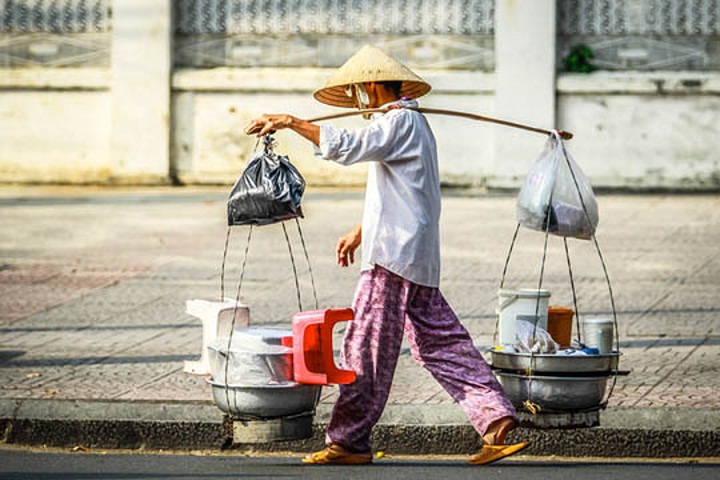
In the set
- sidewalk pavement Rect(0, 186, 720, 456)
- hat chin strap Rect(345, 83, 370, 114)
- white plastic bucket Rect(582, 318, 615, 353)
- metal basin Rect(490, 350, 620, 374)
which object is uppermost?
hat chin strap Rect(345, 83, 370, 114)

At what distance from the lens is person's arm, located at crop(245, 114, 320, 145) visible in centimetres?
626

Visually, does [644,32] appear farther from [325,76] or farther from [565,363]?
[565,363]

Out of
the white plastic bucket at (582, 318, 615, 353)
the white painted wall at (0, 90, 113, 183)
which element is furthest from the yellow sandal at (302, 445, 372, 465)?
the white painted wall at (0, 90, 113, 183)

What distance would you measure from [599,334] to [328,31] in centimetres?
1079

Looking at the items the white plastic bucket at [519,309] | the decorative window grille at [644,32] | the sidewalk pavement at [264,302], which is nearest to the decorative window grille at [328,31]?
the decorative window grille at [644,32]

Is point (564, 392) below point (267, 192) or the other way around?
below

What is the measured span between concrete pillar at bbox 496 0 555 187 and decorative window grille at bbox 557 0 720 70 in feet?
1.00

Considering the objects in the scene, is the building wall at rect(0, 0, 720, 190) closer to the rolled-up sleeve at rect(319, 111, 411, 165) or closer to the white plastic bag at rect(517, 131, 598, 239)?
the white plastic bag at rect(517, 131, 598, 239)

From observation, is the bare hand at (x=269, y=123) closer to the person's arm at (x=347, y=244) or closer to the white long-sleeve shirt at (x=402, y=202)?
the white long-sleeve shirt at (x=402, y=202)

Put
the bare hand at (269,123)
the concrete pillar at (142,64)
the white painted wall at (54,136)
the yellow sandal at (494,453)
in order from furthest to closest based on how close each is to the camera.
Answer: the white painted wall at (54,136) < the concrete pillar at (142,64) < the yellow sandal at (494,453) < the bare hand at (269,123)

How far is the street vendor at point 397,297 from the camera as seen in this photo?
656 cm

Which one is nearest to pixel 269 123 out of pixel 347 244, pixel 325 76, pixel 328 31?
pixel 347 244

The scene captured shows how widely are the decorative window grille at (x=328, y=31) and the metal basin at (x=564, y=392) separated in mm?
10809

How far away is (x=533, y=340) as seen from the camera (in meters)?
6.71
